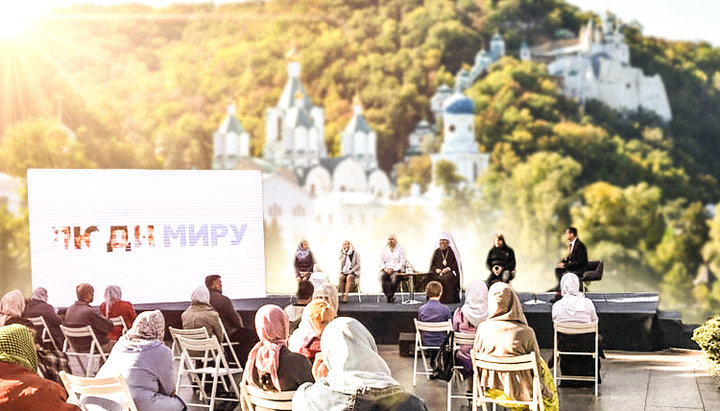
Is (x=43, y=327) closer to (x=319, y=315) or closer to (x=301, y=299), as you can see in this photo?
(x=301, y=299)

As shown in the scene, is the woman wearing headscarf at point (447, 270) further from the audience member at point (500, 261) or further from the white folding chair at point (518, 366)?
the white folding chair at point (518, 366)

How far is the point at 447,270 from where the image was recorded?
10430 millimetres

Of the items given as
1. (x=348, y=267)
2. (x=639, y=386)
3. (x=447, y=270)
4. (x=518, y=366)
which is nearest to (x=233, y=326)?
(x=518, y=366)

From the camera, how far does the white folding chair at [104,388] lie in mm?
4207

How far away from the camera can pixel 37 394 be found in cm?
361

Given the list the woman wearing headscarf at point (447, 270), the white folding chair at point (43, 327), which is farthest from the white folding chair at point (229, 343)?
the woman wearing headscarf at point (447, 270)

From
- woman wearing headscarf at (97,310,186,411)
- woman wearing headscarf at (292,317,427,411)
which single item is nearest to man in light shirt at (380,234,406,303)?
woman wearing headscarf at (97,310,186,411)

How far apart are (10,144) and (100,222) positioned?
1448 centimetres

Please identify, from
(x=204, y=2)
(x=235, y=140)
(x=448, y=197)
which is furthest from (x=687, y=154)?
(x=204, y=2)

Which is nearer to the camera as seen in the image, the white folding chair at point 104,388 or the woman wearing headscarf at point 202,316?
the white folding chair at point 104,388

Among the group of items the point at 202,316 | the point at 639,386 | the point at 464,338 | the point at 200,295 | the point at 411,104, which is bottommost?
the point at 639,386

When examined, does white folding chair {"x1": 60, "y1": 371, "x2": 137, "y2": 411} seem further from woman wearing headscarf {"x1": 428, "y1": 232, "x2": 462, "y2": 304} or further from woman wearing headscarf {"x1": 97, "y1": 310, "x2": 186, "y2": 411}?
woman wearing headscarf {"x1": 428, "y1": 232, "x2": 462, "y2": 304}

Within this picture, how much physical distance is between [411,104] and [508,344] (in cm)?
2325

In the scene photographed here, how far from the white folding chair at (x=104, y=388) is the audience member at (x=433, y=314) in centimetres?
293
